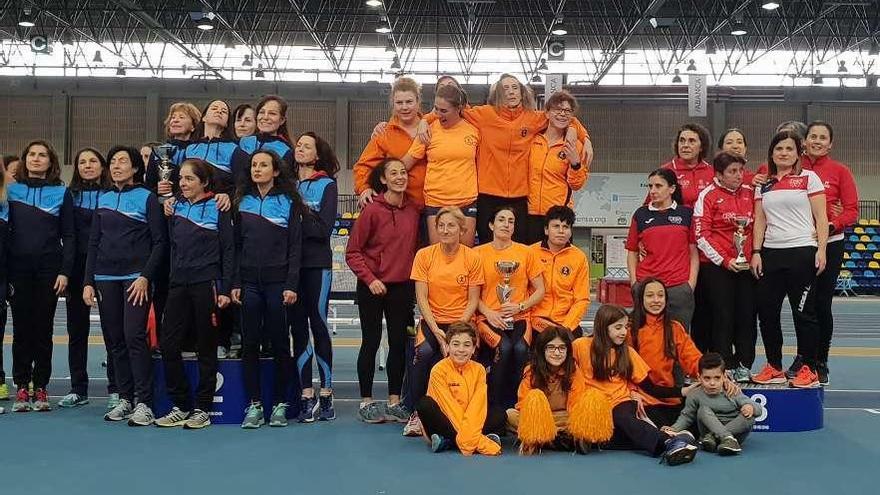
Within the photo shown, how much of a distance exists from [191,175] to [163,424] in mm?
1507

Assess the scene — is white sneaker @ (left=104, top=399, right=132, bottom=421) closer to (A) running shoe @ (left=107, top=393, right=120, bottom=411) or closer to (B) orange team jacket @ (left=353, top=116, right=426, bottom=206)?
(A) running shoe @ (left=107, top=393, right=120, bottom=411)

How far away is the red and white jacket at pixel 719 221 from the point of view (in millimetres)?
5141

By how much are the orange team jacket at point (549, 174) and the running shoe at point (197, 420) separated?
7.85ft

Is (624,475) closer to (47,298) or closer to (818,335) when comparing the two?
(818,335)

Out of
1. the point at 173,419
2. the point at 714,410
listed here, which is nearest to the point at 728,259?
the point at 714,410

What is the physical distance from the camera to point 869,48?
25.5 metres

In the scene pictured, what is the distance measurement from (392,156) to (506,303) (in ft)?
4.24

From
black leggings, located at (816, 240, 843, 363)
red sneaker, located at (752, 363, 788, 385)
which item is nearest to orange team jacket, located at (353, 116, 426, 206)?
red sneaker, located at (752, 363, 788, 385)

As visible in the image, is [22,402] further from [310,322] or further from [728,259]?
[728,259]

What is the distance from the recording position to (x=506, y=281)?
16.1 ft

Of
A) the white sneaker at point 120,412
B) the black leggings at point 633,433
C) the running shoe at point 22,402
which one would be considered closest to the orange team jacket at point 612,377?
the black leggings at point 633,433

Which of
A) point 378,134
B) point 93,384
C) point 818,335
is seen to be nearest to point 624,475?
point 818,335

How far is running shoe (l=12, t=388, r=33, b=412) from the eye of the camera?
5398 mm

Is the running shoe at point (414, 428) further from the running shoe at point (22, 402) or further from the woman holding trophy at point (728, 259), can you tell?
the running shoe at point (22, 402)
